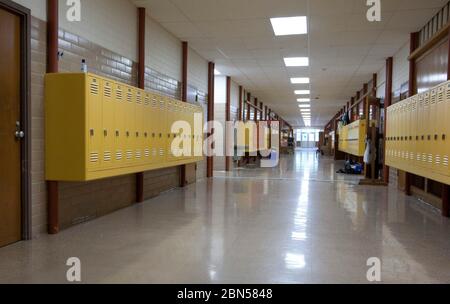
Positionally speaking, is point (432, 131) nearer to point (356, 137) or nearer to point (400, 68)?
point (400, 68)

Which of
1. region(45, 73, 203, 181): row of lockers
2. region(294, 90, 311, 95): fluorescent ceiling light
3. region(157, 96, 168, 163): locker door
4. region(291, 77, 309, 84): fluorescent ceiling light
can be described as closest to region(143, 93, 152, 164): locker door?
region(45, 73, 203, 181): row of lockers

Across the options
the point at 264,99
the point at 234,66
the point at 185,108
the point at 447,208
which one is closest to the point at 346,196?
the point at 447,208

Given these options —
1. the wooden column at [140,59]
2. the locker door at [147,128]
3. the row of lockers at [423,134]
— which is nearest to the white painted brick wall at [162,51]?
the wooden column at [140,59]

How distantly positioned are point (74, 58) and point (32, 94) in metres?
0.88

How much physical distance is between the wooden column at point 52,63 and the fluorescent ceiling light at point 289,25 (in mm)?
3934

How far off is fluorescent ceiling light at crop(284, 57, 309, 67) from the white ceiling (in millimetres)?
209

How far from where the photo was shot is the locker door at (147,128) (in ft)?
18.9

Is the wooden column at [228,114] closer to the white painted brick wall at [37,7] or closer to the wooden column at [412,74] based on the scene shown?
the wooden column at [412,74]

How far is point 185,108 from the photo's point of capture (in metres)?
7.53

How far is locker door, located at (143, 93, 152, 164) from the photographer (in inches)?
227

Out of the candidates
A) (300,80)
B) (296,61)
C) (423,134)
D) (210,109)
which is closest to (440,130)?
(423,134)

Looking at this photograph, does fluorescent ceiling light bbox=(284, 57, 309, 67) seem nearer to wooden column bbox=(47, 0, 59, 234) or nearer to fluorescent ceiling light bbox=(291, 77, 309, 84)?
fluorescent ceiling light bbox=(291, 77, 309, 84)

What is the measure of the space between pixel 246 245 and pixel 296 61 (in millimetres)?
7421
